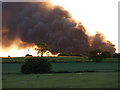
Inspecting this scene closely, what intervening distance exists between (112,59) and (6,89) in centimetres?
3798

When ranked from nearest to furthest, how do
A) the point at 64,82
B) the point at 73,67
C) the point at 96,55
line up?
1. the point at 64,82
2. the point at 73,67
3. the point at 96,55

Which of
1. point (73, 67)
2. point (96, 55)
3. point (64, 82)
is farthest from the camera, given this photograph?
point (96, 55)

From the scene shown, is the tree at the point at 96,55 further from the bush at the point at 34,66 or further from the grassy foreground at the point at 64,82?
the grassy foreground at the point at 64,82

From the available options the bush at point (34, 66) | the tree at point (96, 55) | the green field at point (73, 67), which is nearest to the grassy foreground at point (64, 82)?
→ the bush at point (34, 66)

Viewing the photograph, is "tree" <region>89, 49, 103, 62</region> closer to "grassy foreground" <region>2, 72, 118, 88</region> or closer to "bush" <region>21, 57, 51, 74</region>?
"bush" <region>21, 57, 51, 74</region>

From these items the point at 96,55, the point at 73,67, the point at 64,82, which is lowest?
the point at 73,67

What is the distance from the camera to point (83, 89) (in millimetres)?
18141

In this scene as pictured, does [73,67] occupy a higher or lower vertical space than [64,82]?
lower

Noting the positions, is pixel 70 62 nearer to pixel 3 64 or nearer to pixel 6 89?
pixel 3 64

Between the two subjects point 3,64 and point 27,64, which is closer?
point 27,64

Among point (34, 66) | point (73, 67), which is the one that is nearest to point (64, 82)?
point (34, 66)

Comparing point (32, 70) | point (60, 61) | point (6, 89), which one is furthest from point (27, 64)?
point (6, 89)

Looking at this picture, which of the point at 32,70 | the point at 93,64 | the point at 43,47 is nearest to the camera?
the point at 32,70

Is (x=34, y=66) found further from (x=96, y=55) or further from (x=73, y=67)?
(x=96, y=55)
